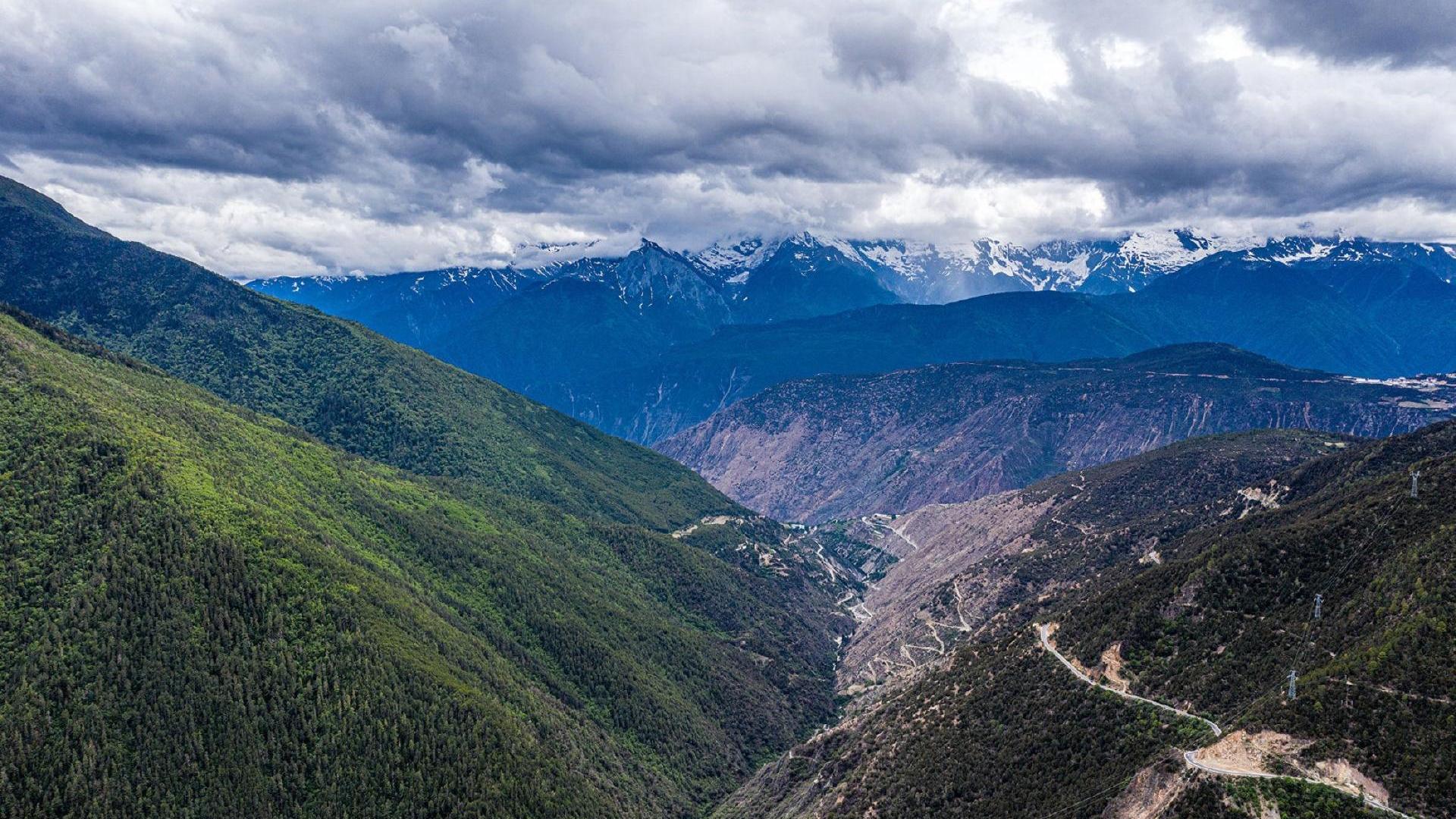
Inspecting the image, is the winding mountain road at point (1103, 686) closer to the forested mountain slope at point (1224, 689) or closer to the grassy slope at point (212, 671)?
the forested mountain slope at point (1224, 689)

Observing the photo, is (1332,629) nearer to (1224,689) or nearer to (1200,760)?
(1224,689)

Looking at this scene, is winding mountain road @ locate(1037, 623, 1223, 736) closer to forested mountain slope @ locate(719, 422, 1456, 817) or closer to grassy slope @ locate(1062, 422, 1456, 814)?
forested mountain slope @ locate(719, 422, 1456, 817)

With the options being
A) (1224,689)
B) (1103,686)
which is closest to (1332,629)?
(1224,689)

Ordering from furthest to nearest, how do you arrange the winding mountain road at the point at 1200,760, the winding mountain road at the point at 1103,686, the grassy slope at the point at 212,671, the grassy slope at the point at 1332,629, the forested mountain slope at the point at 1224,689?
the grassy slope at the point at 212,671 → the winding mountain road at the point at 1103,686 → the forested mountain slope at the point at 1224,689 → the grassy slope at the point at 1332,629 → the winding mountain road at the point at 1200,760

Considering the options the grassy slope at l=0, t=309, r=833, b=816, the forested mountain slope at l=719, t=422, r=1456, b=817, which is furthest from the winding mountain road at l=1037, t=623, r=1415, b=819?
the grassy slope at l=0, t=309, r=833, b=816

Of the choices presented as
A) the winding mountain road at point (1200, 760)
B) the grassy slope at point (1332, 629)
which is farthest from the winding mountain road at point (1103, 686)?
the grassy slope at point (1332, 629)
